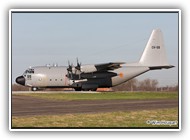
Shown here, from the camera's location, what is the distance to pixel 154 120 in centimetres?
670

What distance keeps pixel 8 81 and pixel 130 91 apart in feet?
8.79

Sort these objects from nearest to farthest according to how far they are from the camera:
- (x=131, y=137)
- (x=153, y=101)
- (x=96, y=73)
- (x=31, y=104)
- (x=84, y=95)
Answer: (x=131, y=137)
(x=31, y=104)
(x=153, y=101)
(x=84, y=95)
(x=96, y=73)

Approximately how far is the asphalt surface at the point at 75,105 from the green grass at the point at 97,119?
0.74 feet

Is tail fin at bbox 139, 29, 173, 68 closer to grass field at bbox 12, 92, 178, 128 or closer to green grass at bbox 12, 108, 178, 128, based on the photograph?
grass field at bbox 12, 92, 178, 128

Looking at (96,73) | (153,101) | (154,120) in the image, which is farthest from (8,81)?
(96,73)

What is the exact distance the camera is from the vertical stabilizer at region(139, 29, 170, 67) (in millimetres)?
6975

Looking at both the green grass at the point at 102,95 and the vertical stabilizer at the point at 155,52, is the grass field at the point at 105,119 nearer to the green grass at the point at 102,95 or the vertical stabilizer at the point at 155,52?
the green grass at the point at 102,95

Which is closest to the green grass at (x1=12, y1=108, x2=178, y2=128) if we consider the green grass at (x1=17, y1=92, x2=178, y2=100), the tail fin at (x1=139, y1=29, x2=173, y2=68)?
the green grass at (x1=17, y1=92, x2=178, y2=100)

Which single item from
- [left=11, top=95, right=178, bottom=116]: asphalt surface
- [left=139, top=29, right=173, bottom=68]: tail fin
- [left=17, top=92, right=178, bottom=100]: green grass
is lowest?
[left=11, top=95, right=178, bottom=116]: asphalt surface

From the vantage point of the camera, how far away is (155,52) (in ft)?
27.4

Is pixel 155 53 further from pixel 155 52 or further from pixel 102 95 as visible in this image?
pixel 102 95

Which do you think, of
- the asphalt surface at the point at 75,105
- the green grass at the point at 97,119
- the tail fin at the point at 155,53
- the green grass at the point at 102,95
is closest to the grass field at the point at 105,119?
the green grass at the point at 97,119
